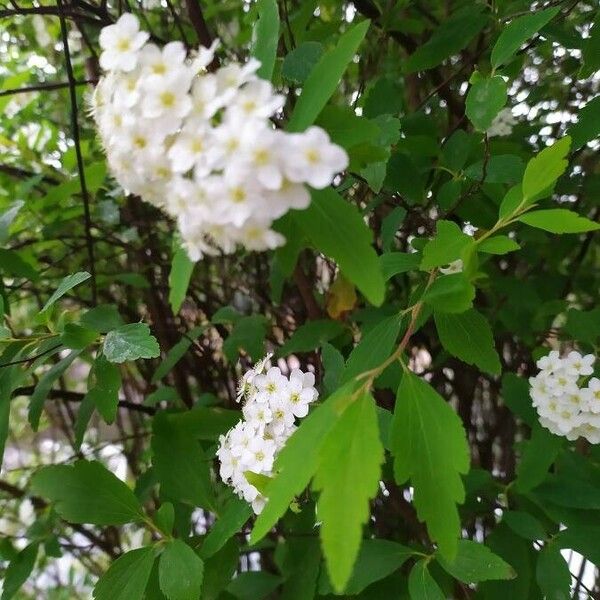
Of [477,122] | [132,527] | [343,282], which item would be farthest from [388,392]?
[132,527]

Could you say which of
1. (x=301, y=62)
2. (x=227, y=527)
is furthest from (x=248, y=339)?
(x=301, y=62)

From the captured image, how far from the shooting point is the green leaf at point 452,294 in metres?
0.59

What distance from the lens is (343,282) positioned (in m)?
1.03

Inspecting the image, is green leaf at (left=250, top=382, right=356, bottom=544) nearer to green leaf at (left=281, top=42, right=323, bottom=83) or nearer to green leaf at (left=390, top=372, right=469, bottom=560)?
green leaf at (left=390, top=372, right=469, bottom=560)

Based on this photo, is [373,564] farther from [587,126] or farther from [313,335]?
[587,126]

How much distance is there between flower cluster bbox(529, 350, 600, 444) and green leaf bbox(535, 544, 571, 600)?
6.0 inches

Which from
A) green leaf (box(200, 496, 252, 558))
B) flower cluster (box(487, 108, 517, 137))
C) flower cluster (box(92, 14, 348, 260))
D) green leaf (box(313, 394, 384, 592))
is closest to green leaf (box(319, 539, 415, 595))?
green leaf (box(200, 496, 252, 558))

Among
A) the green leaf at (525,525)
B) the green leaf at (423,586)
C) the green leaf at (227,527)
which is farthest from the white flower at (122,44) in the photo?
the green leaf at (525,525)

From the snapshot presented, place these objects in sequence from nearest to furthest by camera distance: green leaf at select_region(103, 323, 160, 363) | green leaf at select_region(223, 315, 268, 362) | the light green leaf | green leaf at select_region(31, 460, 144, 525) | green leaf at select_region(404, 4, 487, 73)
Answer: the light green leaf, green leaf at select_region(103, 323, 160, 363), green leaf at select_region(31, 460, 144, 525), green leaf at select_region(404, 4, 487, 73), green leaf at select_region(223, 315, 268, 362)

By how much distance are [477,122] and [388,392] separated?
463 millimetres

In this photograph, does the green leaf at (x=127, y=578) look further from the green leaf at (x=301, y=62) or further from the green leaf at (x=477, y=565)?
the green leaf at (x=301, y=62)

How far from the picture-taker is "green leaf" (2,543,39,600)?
986 mm

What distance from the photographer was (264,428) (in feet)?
2.50

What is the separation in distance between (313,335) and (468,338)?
0.36 m
